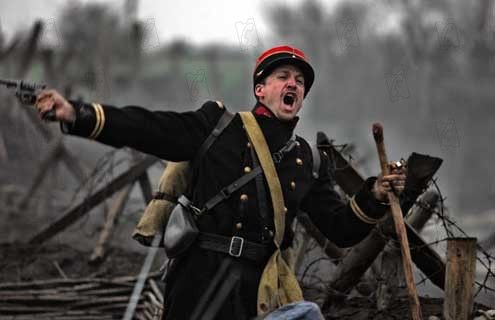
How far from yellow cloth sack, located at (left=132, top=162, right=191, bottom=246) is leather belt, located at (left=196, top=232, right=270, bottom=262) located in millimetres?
342

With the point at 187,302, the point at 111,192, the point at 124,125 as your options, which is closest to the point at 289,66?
the point at 124,125

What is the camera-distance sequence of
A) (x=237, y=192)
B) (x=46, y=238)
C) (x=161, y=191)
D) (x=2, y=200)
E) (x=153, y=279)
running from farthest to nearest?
(x=2, y=200)
(x=46, y=238)
(x=153, y=279)
(x=161, y=191)
(x=237, y=192)

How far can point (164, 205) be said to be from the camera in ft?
14.1

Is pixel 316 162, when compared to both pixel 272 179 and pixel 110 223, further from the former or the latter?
pixel 110 223

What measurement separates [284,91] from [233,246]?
846 millimetres

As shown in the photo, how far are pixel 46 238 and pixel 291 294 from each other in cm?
565

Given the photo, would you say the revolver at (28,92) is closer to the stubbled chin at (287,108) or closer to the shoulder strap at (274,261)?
the shoulder strap at (274,261)

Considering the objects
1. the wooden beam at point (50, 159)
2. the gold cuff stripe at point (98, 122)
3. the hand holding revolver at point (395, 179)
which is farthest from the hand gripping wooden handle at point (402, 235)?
the wooden beam at point (50, 159)

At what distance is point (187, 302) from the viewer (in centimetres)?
407

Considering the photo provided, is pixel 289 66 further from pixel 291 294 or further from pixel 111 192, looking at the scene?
pixel 111 192

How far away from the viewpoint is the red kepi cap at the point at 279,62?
4.22 meters

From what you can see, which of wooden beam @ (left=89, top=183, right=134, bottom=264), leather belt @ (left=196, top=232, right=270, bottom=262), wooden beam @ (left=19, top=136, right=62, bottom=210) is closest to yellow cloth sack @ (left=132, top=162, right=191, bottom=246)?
leather belt @ (left=196, top=232, right=270, bottom=262)

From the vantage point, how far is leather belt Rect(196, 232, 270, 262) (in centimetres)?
400

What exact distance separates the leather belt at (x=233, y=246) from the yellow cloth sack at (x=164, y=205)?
34 cm
